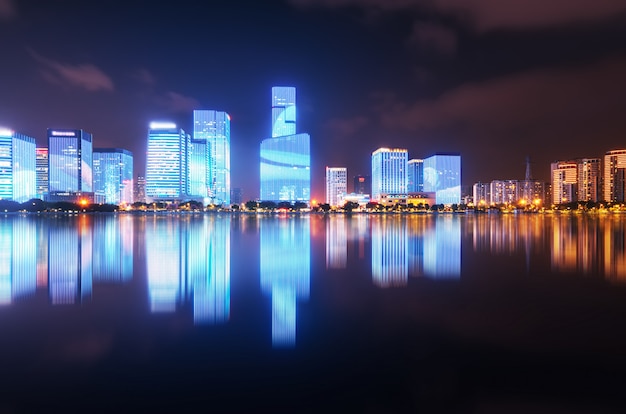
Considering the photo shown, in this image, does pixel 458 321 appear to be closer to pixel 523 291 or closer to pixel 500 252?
pixel 523 291

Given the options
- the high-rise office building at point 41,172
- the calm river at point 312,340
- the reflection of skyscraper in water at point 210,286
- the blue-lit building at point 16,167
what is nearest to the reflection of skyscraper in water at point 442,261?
the calm river at point 312,340

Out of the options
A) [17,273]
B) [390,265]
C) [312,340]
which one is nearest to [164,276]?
[17,273]

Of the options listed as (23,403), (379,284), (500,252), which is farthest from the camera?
(500,252)

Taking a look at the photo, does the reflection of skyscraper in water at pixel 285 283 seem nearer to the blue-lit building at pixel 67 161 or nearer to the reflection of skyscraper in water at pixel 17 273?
the reflection of skyscraper in water at pixel 17 273

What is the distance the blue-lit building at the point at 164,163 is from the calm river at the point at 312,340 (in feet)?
570

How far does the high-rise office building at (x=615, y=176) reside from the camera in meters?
188

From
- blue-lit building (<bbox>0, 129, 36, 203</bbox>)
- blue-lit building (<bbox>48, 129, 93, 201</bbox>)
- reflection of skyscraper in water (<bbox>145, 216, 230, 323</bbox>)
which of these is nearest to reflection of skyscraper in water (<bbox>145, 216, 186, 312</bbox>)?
reflection of skyscraper in water (<bbox>145, 216, 230, 323</bbox>)

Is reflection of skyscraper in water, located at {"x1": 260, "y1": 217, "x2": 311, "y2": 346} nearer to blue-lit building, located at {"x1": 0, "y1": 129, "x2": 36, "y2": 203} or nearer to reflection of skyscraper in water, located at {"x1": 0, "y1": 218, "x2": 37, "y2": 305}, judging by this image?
reflection of skyscraper in water, located at {"x1": 0, "y1": 218, "x2": 37, "y2": 305}

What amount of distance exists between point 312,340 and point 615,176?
231201mm

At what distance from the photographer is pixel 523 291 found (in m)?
14.1

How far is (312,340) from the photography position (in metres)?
9.13

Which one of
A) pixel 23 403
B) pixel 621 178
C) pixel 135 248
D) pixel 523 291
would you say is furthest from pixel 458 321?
pixel 621 178

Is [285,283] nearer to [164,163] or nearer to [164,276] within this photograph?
[164,276]

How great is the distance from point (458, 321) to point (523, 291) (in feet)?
16.3
